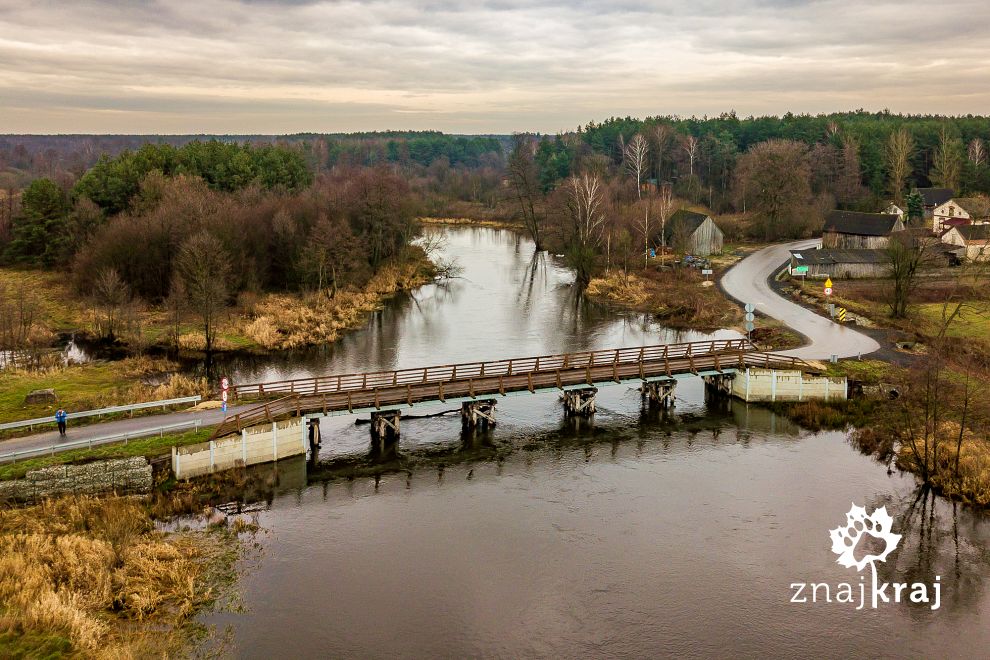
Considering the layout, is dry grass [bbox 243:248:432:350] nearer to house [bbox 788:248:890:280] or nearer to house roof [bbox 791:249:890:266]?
house roof [bbox 791:249:890:266]

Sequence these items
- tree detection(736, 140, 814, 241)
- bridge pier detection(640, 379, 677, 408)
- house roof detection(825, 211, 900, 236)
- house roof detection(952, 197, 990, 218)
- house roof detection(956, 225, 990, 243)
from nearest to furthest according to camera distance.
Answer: bridge pier detection(640, 379, 677, 408) → house roof detection(956, 225, 990, 243) → house roof detection(825, 211, 900, 236) → house roof detection(952, 197, 990, 218) → tree detection(736, 140, 814, 241)

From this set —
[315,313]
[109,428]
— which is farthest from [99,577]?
[315,313]

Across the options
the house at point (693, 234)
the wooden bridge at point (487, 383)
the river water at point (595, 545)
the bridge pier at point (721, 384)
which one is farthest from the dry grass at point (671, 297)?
the river water at point (595, 545)

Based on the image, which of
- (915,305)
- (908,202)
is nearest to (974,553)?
(915,305)

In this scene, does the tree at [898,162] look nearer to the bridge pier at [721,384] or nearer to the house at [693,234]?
the house at [693,234]

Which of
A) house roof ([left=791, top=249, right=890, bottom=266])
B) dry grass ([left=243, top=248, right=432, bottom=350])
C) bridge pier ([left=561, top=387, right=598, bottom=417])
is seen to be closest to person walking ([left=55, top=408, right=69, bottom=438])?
bridge pier ([left=561, top=387, right=598, bottom=417])

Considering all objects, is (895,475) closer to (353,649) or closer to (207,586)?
(353,649)
